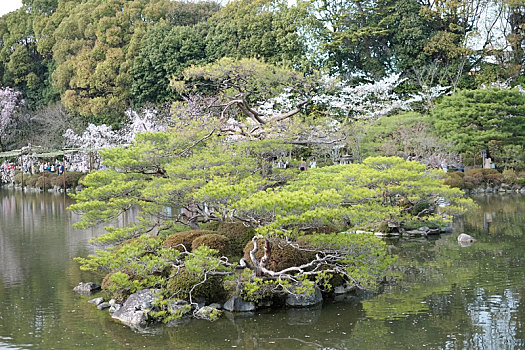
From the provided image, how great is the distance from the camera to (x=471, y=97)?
25656 mm

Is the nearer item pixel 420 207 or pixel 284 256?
pixel 284 256

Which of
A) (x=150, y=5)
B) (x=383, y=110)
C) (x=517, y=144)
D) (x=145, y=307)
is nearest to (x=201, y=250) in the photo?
(x=145, y=307)

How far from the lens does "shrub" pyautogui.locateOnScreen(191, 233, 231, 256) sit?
32.3 ft

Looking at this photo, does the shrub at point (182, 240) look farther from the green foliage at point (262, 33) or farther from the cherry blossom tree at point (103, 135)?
the cherry blossom tree at point (103, 135)

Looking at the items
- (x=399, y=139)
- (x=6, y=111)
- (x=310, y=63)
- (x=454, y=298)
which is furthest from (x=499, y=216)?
(x=6, y=111)

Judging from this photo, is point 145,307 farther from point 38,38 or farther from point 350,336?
point 38,38

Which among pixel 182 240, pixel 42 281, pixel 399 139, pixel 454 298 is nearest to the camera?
pixel 454 298

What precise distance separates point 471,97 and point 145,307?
20.7m

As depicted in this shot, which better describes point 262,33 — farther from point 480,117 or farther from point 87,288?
point 87,288

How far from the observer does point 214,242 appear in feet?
32.5

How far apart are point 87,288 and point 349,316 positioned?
462cm

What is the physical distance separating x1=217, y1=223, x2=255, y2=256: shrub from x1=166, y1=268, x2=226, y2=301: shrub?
1160 millimetres

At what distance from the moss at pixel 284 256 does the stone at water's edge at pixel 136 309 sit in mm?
1655

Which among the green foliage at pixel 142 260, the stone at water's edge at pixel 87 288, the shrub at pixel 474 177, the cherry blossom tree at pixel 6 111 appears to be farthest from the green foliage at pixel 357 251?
the cherry blossom tree at pixel 6 111
